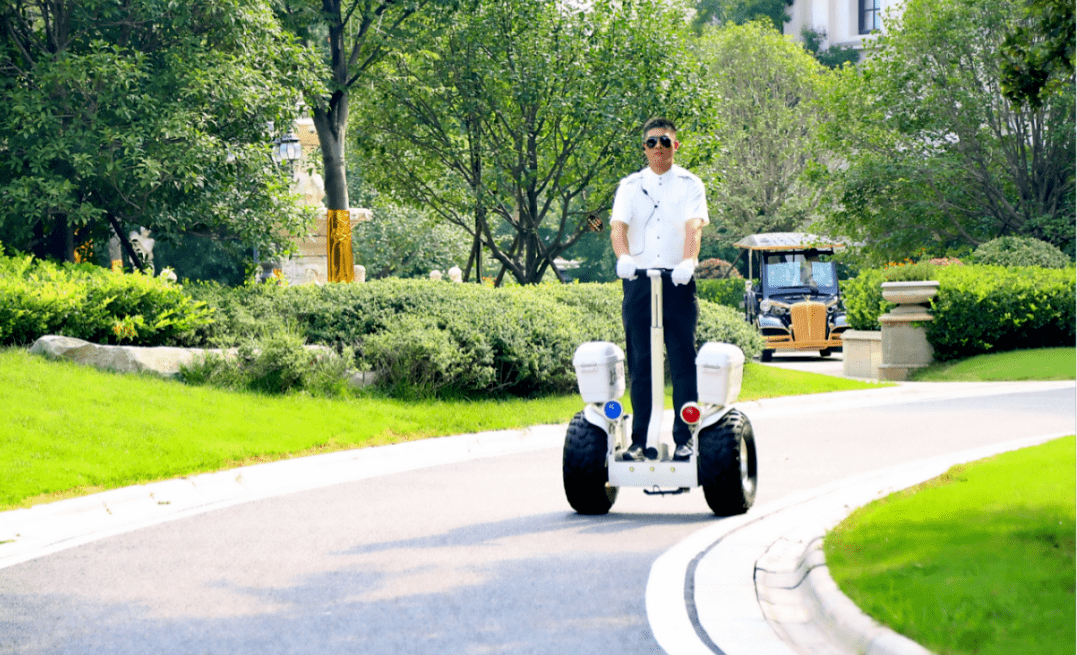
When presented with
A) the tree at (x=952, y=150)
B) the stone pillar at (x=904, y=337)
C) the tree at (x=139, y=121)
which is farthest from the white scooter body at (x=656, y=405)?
the tree at (x=952, y=150)

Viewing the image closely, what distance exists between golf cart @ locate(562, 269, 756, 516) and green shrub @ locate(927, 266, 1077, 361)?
44.9ft

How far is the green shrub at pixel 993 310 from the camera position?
805 inches

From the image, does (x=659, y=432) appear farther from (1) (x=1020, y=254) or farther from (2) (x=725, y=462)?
(1) (x=1020, y=254)

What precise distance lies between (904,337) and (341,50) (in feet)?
37.8

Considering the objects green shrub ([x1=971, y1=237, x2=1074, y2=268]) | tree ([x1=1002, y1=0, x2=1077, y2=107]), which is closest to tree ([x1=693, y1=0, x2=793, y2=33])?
green shrub ([x1=971, y1=237, x2=1074, y2=268])

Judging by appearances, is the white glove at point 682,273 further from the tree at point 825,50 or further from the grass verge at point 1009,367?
the tree at point 825,50

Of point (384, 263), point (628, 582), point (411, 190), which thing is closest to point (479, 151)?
point (411, 190)

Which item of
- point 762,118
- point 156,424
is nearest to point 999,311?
point 156,424

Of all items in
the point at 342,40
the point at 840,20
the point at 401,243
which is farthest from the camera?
the point at 840,20

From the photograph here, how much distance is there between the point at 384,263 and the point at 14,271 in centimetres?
3238

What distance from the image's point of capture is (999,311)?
20.5 m

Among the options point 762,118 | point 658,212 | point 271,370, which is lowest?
point 271,370

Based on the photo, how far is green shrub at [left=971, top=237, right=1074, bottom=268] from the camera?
2330cm

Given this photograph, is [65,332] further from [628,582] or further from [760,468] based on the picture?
[628,582]
